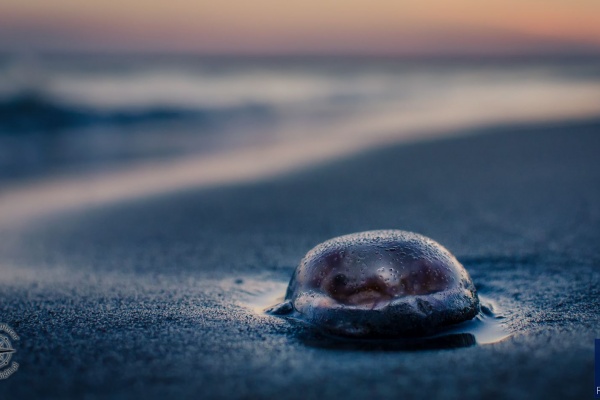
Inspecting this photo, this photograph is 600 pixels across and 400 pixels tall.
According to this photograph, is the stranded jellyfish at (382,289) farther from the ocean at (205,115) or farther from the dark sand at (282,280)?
the ocean at (205,115)

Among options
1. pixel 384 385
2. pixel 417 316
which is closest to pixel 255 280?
pixel 417 316

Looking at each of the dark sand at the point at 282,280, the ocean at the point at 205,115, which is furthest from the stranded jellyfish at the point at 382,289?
the ocean at the point at 205,115

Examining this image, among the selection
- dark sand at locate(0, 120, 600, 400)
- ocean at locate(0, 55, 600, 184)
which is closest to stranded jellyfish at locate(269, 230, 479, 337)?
dark sand at locate(0, 120, 600, 400)

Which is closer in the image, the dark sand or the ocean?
the dark sand

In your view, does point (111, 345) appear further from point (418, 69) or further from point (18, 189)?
point (418, 69)

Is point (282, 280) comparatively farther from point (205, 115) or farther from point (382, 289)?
point (205, 115)

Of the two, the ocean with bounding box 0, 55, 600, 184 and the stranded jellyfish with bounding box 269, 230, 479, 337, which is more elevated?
the ocean with bounding box 0, 55, 600, 184

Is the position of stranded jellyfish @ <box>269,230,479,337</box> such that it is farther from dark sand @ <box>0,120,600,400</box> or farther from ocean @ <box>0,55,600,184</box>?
ocean @ <box>0,55,600,184</box>
